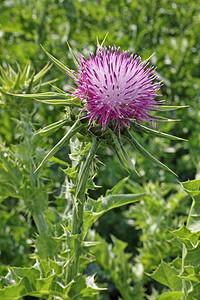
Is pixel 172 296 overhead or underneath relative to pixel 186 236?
underneath

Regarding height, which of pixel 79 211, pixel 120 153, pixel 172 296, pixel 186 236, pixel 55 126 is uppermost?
pixel 55 126

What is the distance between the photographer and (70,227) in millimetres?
1501

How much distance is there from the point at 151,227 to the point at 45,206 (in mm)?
746

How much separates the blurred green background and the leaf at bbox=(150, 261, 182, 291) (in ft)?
1.67

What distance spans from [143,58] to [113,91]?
2.08 m

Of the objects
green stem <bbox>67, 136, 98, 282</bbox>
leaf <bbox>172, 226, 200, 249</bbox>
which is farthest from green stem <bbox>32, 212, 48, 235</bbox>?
leaf <bbox>172, 226, 200, 249</bbox>

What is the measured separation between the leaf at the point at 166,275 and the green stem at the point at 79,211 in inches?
13.5

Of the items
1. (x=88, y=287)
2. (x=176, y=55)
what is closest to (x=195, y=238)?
(x=88, y=287)

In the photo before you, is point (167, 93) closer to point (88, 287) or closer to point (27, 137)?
point (27, 137)

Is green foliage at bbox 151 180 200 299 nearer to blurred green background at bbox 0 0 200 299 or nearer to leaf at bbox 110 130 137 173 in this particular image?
leaf at bbox 110 130 137 173

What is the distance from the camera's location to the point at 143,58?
3270 millimetres

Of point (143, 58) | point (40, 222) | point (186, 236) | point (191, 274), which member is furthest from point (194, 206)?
point (143, 58)

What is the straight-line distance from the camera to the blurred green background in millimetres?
2346

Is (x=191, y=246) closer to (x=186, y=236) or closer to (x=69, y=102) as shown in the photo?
(x=186, y=236)
